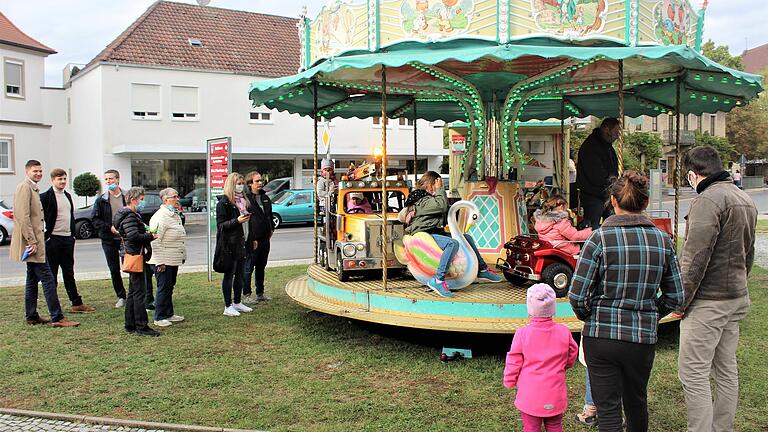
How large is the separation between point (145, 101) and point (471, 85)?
73.7 ft

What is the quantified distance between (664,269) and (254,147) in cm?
2826

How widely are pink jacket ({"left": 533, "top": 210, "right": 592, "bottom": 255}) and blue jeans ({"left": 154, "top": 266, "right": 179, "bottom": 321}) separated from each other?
15.3 feet

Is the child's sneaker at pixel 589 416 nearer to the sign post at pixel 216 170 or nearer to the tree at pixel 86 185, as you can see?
the sign post at pixel 216 170

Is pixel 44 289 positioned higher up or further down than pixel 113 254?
further down

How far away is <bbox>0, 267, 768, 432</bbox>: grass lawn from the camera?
17.6 ft

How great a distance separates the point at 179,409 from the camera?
5.55m

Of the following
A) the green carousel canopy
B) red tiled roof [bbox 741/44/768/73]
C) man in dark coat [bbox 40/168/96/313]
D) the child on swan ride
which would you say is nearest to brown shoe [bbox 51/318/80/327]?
man in dark coat [bbox 40/168/96/313]

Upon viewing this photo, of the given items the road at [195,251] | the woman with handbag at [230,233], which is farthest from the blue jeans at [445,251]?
the road at [195,251]

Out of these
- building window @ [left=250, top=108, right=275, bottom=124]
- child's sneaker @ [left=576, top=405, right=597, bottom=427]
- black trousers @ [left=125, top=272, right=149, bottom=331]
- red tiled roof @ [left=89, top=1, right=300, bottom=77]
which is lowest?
child's sneaker @ [left=576, top=405, right=597, bottom=427]

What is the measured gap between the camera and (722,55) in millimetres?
53469

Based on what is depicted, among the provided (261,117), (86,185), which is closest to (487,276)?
(86,185)

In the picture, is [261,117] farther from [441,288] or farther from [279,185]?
[441,288]

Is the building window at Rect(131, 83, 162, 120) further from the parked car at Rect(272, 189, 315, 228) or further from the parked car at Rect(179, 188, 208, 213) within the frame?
the parked car at Rect(272, 189, 315, 228)

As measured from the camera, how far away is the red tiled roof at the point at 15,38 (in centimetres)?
3016
